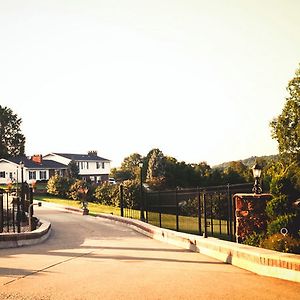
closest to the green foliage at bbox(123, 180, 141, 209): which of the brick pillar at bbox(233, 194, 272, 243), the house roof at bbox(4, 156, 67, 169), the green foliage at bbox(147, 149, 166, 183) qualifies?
the green foliage at bbox(147, 149, 166, 183)

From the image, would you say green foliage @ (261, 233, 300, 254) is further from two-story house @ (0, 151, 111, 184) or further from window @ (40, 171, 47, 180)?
window @ (40, 171, 47, 180)

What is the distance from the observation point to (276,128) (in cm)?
4812

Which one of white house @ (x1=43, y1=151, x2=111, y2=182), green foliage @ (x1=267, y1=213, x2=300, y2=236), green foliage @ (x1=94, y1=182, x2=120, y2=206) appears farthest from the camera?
Result: white house @ (x1=43, y1=151, x2=111, y2=182)

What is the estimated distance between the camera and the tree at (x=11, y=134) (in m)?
101

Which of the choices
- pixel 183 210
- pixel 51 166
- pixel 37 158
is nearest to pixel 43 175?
pixel 51 166

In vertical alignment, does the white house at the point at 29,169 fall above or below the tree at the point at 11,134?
below

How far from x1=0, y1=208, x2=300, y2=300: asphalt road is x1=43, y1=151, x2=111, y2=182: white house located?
72923mm

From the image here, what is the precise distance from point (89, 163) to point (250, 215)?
78709mm

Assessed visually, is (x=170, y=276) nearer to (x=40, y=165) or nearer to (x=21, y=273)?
(x=21, y=273)

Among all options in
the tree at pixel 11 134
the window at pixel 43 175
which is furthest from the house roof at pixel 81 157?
the tree at pixel 11 134

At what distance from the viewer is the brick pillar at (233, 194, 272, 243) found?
12172mm

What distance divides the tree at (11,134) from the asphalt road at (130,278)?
94.1 m

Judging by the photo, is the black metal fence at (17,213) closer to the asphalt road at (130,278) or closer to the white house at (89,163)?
the asphalt road at (130,278)

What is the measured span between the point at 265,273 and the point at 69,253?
6.01 m
